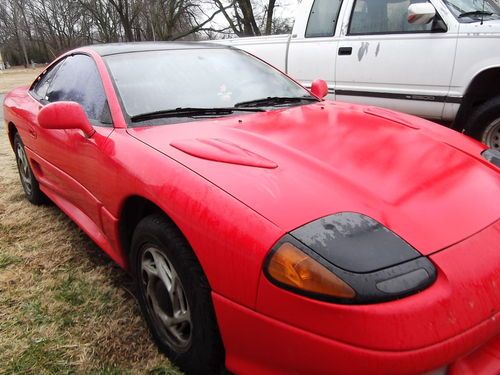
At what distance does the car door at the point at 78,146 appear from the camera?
7.86ft

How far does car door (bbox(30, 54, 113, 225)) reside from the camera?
2.39 metres

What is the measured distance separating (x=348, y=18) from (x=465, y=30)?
1276mm

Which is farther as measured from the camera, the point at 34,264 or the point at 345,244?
the point at 34,264

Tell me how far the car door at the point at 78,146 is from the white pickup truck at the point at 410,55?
9.03 feet

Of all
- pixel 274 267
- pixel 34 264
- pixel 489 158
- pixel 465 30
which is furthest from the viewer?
pixel 465 30

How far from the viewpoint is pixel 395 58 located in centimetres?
439

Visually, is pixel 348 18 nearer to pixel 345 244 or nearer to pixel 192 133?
pixel 192 133

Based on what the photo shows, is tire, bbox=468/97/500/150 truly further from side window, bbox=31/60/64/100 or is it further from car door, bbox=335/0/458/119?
side window, bbox=31/60/64/100

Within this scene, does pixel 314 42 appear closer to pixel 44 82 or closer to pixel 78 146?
pixel 44 82

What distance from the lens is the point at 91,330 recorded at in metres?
2.25

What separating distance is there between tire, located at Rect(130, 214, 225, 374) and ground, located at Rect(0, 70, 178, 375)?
13 cm

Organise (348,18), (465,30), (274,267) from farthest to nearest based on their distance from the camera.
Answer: (348,18), (465,30), (274,267)

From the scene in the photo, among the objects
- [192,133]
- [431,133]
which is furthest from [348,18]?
[192,133]

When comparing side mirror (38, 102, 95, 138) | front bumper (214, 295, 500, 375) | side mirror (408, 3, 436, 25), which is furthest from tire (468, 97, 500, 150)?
side mirror (38, 102, 95, 138)
